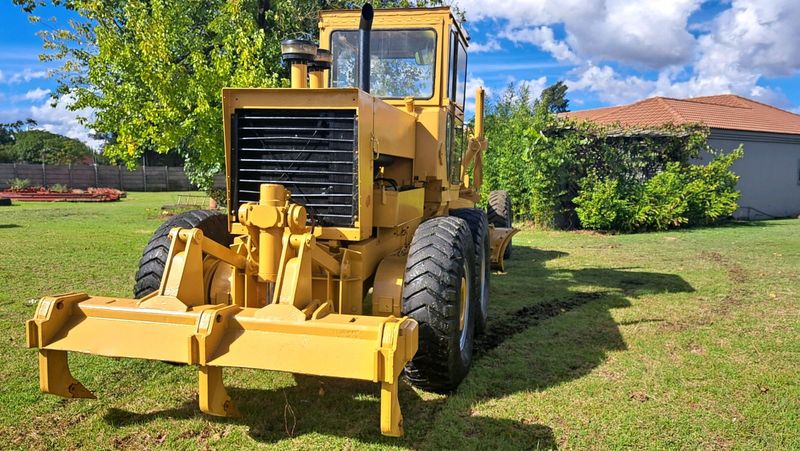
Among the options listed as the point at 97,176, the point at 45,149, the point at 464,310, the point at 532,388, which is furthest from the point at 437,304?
the point at 45,149

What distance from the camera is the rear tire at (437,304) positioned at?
13.2 ft

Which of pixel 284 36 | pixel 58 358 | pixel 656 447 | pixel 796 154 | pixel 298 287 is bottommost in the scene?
pixel 656 447

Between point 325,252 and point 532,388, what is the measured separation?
1871mm

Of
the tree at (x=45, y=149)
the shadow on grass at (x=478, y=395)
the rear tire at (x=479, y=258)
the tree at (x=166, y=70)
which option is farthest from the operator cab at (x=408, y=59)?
the tree at (x=45, y=149)

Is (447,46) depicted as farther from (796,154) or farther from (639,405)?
(796,154)

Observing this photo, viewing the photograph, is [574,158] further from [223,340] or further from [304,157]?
[223,340]

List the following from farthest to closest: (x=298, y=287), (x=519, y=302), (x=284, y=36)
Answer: (x=284, y=36) → (x=519, y=302) → (x=298, y=287)

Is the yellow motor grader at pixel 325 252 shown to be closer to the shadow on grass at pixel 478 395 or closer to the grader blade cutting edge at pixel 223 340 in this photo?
the grader blade cutting edge at pixel 223 340

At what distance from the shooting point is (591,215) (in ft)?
51.2

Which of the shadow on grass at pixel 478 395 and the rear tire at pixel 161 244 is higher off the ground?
the rear tire at pixel 161 244

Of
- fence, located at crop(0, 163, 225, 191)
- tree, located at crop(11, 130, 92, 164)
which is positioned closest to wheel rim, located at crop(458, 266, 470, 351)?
fence, located at crop(0, 163, 225, 191)

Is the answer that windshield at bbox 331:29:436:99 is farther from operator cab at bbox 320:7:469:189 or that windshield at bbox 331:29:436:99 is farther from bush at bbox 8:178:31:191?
bush at bbox 8:178:31:191

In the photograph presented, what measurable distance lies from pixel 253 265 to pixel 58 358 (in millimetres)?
1276

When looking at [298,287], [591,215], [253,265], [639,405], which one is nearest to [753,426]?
[639,405]
